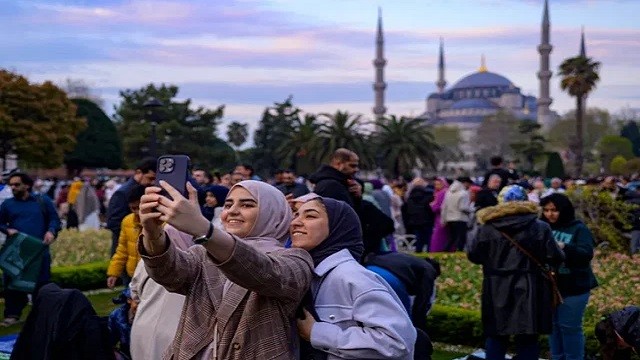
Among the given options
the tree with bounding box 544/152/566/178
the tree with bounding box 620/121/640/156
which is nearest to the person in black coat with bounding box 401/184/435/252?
the tree with bounding box 544/152/566/178

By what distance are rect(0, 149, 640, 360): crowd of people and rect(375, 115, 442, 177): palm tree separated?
1445 inches

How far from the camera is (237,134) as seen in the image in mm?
71438

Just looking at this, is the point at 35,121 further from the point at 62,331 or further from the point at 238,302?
the point at 238,302

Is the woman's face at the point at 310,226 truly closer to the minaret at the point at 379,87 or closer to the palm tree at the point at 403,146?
the palm tree at the point at 403,146

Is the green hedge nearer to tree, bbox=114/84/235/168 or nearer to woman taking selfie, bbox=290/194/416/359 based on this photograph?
woman taking selfie, bbox=290/194/416/359

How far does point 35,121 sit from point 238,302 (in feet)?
124

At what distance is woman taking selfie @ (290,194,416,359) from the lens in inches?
101

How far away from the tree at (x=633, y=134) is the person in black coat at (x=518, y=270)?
78787 millimetres

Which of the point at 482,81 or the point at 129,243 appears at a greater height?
the point at 482,81

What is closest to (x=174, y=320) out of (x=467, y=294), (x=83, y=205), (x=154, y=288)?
(x=154, y=288)

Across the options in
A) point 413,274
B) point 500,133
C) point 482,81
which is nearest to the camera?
point 413,274

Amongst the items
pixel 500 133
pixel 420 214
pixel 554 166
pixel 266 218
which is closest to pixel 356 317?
pixel 266 218

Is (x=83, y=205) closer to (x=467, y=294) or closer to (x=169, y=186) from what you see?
(x=467, y=294)

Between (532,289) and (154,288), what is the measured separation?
8.41ft
